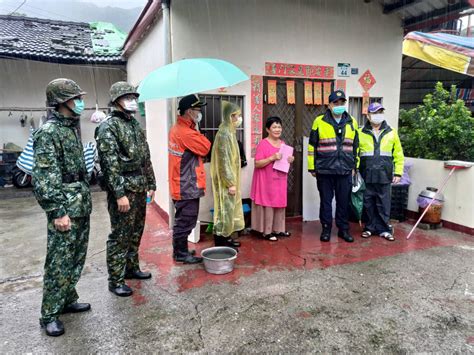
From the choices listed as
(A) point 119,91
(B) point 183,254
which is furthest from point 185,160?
(B) point 183,254

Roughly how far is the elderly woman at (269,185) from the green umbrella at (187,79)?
3.75ft

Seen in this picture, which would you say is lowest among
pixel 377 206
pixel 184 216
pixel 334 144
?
pixel 377 206

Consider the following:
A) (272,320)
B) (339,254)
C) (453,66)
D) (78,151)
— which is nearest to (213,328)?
(272,320)

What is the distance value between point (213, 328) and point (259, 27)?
13.1ft

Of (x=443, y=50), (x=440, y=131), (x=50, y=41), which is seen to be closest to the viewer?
(x=443, y=50)

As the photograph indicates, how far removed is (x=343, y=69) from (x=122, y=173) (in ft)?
13.0

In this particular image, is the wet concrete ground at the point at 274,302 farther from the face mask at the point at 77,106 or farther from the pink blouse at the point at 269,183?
the face mask at the point at 77,106

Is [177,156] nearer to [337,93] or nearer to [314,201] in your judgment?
[337,93]

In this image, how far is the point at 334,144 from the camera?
4445 millimetres

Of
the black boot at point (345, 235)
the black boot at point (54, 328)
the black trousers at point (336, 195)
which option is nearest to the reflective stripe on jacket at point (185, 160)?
the black boot at point (54, 328)

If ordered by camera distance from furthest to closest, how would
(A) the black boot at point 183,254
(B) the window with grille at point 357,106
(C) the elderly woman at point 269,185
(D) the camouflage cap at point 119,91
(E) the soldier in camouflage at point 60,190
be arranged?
(B) the window with grille at point 357,106 < (C) the elderly woman at point 269,185 < (A) the black boot at point 183,254 < (D) the camouflage cap at point 119,91 < (E) the soldier in camouflage at point 60,190

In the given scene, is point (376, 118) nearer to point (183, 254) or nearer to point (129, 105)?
point (183, 254)

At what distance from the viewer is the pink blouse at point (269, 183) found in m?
4.53

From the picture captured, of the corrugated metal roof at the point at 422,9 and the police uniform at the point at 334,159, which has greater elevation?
the corrugated metal roof at the point at 422,9
